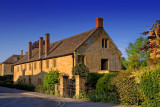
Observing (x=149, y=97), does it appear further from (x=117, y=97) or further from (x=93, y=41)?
(x=93, y=41)

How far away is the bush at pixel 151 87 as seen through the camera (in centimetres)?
1216

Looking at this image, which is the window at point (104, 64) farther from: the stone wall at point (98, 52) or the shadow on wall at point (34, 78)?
the shadow on wall at point (34, 78)

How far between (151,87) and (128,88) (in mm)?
2277

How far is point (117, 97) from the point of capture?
15.8 m

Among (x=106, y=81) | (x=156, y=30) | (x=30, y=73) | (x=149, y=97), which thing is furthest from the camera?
(x=30, y=73)

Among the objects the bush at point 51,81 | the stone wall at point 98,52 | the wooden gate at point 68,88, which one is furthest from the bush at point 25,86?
the wooden gate at point 68,88

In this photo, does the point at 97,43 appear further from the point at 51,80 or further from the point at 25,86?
the point at 25,86

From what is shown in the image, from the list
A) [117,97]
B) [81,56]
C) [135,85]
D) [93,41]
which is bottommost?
[117,97]

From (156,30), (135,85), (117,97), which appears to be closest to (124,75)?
(135,85)

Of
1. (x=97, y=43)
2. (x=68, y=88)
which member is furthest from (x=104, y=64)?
(x=68, y=88)

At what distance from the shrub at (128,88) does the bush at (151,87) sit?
1020mm

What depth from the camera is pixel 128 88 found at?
14461 millimetres

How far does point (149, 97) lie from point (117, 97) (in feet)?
11.5

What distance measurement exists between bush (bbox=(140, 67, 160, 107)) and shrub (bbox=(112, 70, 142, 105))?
102 centimetres
